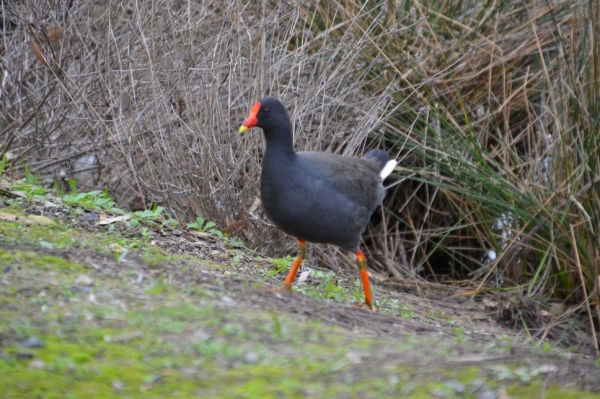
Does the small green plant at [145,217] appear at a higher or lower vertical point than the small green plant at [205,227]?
higher

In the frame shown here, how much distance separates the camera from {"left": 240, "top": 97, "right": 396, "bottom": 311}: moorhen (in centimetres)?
430

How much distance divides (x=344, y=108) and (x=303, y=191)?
1.86m

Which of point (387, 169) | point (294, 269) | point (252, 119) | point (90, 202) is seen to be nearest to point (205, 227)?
point (90, 202)

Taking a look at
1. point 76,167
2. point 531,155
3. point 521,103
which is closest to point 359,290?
point 531,155

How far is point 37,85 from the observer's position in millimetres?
6266

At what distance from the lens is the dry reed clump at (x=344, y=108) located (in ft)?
17.0

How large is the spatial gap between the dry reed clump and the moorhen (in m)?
0.77

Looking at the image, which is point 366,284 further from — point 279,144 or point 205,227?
point 205,227

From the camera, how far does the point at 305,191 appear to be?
4.33 m

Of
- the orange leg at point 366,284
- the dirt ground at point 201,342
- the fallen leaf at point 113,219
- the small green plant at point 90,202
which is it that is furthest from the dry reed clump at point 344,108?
the dirt ground at point 201,342

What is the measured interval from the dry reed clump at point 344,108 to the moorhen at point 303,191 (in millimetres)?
772

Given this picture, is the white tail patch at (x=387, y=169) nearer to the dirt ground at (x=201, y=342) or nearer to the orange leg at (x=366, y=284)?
the orange leg at (x=366, y=284)

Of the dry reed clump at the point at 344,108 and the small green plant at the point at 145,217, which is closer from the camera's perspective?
the small green plant at the point at 145,217

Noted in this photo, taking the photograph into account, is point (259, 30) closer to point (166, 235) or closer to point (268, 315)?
point (166, 235)
